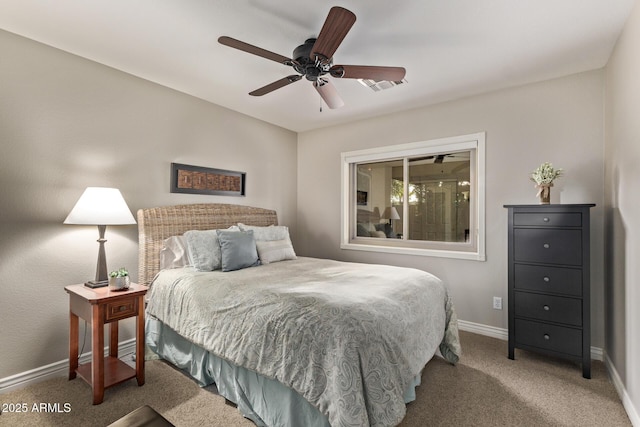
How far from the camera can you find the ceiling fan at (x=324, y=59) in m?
1.70

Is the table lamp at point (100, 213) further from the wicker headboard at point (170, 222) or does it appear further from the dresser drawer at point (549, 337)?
the dresser drawer at point (549, 337)

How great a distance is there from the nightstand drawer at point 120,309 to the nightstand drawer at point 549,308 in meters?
3.05

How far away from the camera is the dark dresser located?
2449 millimetres

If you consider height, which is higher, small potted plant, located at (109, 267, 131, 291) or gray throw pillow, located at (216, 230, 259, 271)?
gray throw pillow, located at (216, 230, 259, 271)

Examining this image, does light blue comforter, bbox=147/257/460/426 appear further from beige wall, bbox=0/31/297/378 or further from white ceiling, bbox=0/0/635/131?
white ceiling, bbox=0/0/635/131

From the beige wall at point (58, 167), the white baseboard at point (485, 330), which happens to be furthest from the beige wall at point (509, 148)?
the beige wall at point (58, 167)

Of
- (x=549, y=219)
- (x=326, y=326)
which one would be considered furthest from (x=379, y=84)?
(x=326, y=326)

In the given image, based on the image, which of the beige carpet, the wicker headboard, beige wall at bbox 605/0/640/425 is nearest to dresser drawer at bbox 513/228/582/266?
beige wall at bbox 605/0/640/425

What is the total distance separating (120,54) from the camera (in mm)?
2547

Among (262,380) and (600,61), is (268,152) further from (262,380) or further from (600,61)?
(600,61)

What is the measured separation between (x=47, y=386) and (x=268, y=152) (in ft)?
10.4

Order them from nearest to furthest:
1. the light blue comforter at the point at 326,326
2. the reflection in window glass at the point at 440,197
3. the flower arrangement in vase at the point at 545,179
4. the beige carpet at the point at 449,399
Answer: the light blue comforter at the point at 326,326
the beige carpet at the point at 449,399
the flower arrangement in vase at the point at 545,179
the reflection in window glass at the point at 440,197

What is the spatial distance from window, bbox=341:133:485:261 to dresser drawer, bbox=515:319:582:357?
2.55ft

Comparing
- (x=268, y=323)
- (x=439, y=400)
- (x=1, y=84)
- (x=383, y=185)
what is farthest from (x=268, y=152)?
(x=439, y=400)
